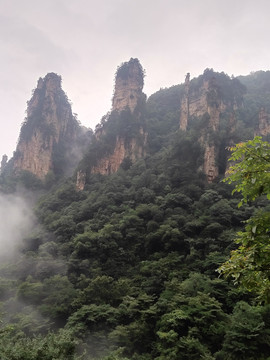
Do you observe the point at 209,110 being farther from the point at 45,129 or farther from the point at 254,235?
the point at 254,235

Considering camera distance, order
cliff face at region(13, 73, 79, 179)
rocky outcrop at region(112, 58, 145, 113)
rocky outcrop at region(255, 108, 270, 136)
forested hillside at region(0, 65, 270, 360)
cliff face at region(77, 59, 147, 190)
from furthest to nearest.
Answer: cliff face at region(13, 73, 79, 179)
rocky outcrop at region(112, 58, 145, 113)
cliff face at region(77, 59, 147, 190)
rocky outcrop at region(255, 108, 270, 136)
forested hillside at region(0, 65, 270, 360)

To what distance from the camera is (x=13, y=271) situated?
30.2m

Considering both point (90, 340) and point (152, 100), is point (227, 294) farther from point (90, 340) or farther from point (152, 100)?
point (152, 100)

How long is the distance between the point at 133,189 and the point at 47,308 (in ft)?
73.3

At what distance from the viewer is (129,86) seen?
68.1 metres

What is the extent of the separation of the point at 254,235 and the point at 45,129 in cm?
7262

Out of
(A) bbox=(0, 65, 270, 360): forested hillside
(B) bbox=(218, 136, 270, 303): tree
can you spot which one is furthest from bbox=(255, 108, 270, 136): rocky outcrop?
(B) bbox=(218, 136, 270, 303): tree

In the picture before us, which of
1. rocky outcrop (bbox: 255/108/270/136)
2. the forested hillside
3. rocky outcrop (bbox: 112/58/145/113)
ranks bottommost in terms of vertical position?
the forested hillside

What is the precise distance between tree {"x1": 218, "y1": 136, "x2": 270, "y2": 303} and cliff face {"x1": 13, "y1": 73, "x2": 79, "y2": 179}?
6611 centimetres

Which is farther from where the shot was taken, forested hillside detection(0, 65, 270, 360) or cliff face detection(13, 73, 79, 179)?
cliff face detection(13, 73, 79, 179)

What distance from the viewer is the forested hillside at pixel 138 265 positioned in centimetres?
1603

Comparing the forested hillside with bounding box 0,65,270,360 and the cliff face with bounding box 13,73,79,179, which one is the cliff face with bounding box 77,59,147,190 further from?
the cliff face with bounding box 13,73,79,179

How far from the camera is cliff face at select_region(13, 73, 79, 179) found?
69438 millimetres

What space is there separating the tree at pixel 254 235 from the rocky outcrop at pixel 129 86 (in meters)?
61.9
